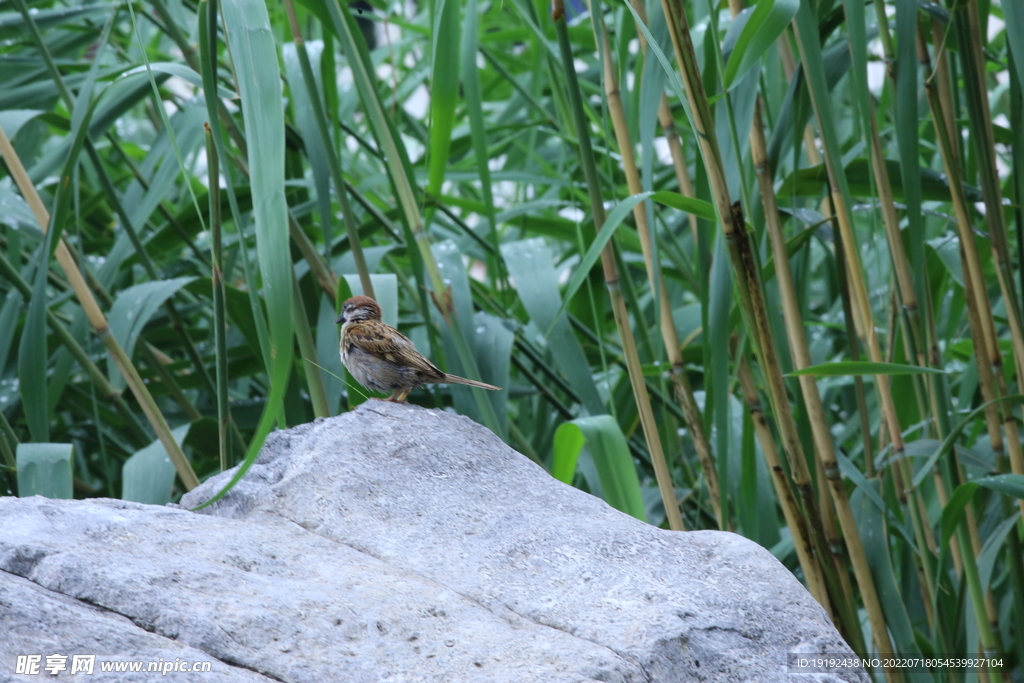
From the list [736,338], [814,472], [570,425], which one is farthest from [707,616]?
[736,338]

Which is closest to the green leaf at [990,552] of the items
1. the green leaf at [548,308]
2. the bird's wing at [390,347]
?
the green leaf at [548,308]

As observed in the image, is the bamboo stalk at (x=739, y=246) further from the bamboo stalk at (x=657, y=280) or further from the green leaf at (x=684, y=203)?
the bamboo stalk at (x=657, y=280)

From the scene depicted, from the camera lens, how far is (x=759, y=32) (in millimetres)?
1648

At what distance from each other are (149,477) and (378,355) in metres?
0.65

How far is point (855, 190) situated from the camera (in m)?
2.47

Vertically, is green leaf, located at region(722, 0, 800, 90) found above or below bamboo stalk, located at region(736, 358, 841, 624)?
above

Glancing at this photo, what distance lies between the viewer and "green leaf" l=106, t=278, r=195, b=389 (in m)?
2.32

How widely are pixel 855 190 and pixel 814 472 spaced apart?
77cm

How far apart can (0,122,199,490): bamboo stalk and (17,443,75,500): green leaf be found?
217mm

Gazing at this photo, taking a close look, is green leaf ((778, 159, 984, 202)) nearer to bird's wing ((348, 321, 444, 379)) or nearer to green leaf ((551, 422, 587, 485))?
green leaf ((551, 422, 587, 485))

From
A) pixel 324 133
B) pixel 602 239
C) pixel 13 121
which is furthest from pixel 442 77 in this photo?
pixel 13 121

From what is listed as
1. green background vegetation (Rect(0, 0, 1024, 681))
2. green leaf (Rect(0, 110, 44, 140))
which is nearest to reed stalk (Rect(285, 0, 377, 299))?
green background vegetation (Rect(0, 0, 1024, 681))

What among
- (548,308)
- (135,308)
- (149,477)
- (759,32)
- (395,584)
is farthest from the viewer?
(548,308)

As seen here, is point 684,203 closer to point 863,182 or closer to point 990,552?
point 863,182
